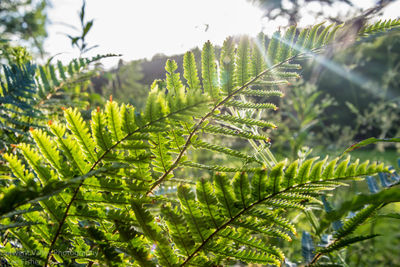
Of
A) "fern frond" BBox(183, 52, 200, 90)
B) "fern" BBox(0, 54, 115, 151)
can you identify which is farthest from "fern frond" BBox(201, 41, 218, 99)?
"fern" BBox(0, 54, 115, 151)

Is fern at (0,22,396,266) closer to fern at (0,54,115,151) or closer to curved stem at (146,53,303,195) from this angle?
curved stem at (146,53,303,195)

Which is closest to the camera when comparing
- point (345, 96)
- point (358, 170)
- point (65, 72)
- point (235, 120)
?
point (358, 170)

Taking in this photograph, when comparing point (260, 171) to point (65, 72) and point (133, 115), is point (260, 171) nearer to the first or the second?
point (133, 115)

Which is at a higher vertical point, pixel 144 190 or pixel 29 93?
pixel 29 93

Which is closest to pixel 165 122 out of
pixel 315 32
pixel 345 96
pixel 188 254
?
pixel 188 254

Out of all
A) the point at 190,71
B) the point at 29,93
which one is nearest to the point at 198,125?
the point at 190,71

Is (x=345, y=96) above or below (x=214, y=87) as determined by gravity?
below

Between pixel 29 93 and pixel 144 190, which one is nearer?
pixel 144 190

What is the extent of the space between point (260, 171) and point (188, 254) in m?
0.15

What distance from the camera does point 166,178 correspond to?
41cm

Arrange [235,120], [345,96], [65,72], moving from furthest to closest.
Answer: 1. [345,96]
2. [65,72]
3. [235,120]

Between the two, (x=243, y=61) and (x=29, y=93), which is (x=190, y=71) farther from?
(x=29, y=93)

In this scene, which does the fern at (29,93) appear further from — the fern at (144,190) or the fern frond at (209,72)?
the fern frond at (209,72)

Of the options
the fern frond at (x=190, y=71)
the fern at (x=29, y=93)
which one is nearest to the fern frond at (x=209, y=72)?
the fern frond at (x=190, y=71)
